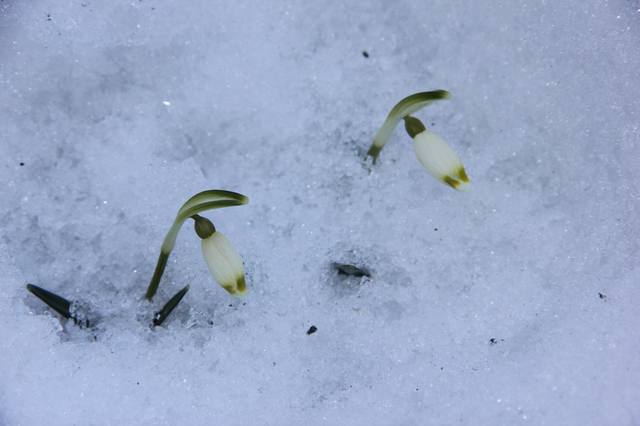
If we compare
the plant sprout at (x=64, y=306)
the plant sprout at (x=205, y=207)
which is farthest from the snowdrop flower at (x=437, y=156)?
the plant sprout at (x=64, y=306)

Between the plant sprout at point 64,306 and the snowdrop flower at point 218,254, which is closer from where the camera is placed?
the snowdrop flower at point 218,254

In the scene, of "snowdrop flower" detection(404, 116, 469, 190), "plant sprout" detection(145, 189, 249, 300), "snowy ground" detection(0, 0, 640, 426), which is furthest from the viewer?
"snowy ground" detection(0, 0, 640, 426)

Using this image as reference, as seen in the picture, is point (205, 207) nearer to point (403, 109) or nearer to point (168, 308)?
point (168, 308)

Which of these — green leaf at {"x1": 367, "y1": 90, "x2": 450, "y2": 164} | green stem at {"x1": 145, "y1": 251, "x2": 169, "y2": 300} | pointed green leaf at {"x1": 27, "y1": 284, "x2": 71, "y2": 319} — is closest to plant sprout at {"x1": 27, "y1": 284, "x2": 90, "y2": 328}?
pointed green leaf at {"x1": 27, "y1": 284, "x2": 71, "y2": 319}

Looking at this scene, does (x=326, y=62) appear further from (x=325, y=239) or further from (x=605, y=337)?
(x=605, y=337)

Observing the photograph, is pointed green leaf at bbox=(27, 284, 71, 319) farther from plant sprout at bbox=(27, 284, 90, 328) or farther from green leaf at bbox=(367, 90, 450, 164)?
green leaf at bbox=(367, 90, 450, 164)

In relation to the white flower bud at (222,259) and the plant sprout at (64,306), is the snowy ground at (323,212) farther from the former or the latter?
the white flower bud at (222,259)

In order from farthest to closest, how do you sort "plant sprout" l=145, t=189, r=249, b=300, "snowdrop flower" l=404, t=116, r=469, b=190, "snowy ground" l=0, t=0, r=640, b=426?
"snowy ground" l=0, t=0, r=640, b=426
"snowdrop flower" l=404, t=116, r=469, b=190
"plant sprout" l=145, t=189, r=249, b=300
